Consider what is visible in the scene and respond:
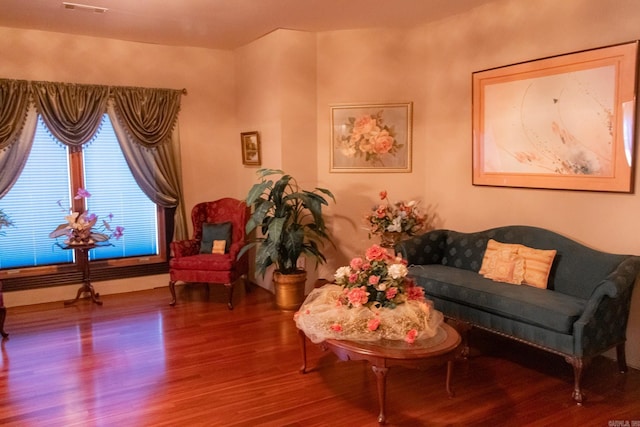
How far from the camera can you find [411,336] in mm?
2984

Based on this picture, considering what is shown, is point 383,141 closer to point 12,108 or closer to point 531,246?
point 531,246

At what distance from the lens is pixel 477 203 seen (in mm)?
4938

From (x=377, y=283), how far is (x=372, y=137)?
2.71 metres

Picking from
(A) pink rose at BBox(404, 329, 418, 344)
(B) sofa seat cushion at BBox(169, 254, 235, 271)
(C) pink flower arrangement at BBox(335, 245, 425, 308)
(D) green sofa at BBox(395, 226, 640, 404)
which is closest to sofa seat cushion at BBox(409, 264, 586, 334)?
(D) green sofa at BBox(395, 226, 640, 404)

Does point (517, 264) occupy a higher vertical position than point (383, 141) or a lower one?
lower

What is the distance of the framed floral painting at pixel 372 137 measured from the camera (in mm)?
5477

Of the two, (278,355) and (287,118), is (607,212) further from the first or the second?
(287,118)

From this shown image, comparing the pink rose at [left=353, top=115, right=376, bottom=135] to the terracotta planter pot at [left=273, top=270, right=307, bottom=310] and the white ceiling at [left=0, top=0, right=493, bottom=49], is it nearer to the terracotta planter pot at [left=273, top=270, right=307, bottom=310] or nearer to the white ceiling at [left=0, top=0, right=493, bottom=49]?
Result: the white ceiling at [left=0, top=0, right=493, bottom=49]

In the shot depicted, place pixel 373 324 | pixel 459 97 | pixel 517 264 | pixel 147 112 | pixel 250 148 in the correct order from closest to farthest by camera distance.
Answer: pixel 373 324 < pixel 517 264 < pixel 459 97 < pixel 147 112 < pixel 250 148

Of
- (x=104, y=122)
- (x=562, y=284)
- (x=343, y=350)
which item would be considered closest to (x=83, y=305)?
(x=104, y=122)

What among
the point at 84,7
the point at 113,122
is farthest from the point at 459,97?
the point at 113,122

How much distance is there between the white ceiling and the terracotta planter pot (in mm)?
2575

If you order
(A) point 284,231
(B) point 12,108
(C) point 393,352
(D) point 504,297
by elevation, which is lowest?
(C) point 393,352

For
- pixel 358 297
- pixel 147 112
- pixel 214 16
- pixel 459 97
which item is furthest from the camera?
pixel 147 112
